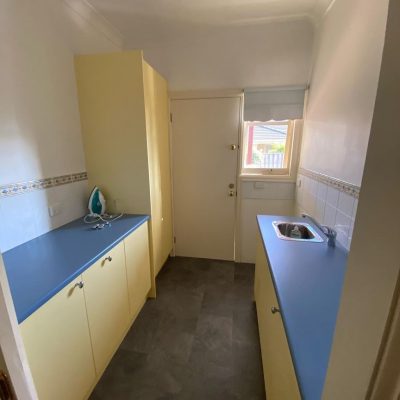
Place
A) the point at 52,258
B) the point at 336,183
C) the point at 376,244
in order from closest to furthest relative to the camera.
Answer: the point at 376,244 < the point at 52,258 < the point at 336,183

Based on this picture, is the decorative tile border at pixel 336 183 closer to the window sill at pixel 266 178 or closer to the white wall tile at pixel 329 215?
the white wall tile at pixel 329 215

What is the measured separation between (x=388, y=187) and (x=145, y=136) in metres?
1.80

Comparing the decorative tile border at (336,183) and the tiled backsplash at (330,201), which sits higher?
the decorative tile border at (336,183)

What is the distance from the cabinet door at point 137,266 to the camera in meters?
1.68

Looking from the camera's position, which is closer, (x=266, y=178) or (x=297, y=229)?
(x=297, y=229)

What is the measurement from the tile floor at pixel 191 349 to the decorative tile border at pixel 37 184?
1277 millimetres

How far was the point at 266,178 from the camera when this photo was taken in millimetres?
2541

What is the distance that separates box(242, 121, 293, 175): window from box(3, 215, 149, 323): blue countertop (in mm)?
1544

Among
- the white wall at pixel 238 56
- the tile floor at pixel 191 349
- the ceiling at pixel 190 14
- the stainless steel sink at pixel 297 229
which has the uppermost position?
the ceiling at pixel 190 14

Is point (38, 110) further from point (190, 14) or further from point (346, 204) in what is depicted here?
point (346, 204)

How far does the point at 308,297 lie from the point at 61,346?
1.14 meters

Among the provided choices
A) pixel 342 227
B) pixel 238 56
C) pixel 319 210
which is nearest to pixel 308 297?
pixel 342 227

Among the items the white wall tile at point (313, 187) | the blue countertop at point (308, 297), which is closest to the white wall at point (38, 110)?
the blue countertop at point (308, 297)

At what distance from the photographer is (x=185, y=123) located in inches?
99.7
